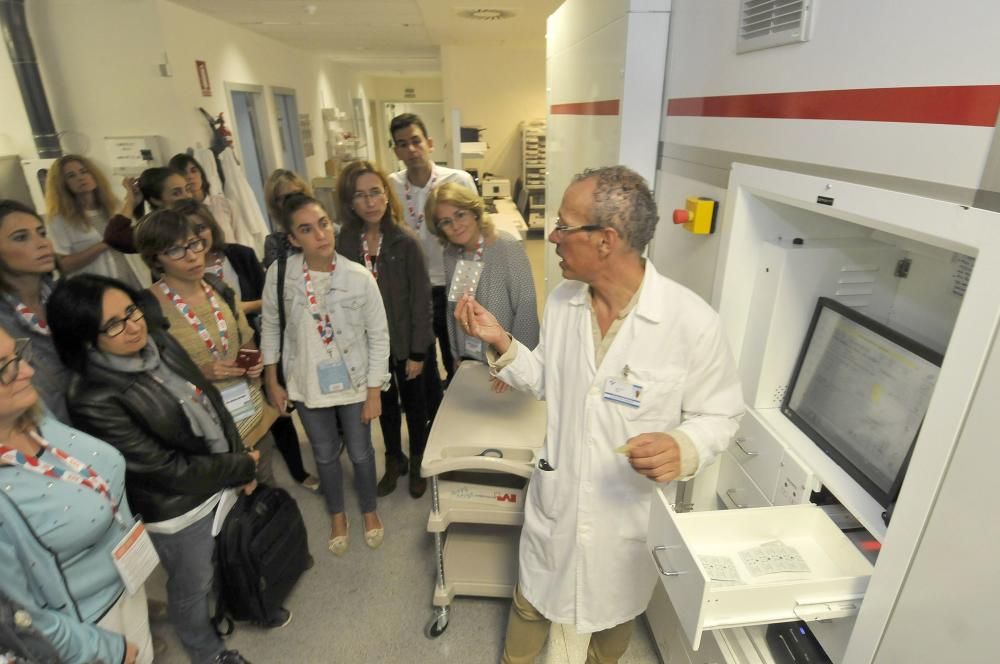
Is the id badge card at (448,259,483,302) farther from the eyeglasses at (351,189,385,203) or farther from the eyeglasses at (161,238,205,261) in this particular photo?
the eyeglasses at (161,238,205,261)

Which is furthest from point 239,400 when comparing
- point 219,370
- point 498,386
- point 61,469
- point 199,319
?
point 498,386

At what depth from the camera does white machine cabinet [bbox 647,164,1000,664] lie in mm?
722

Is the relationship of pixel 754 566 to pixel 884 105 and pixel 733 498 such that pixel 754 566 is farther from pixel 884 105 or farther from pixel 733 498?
pixel 884 105

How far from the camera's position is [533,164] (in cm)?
733

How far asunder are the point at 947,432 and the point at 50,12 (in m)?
5.49

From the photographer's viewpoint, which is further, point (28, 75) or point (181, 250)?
point (28, 75)

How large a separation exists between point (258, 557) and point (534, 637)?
3.40ft

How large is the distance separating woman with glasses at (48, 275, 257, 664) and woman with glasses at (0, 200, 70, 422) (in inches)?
14.6

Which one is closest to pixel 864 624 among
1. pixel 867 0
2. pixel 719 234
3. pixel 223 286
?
pixel 719 234

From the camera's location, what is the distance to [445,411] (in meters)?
1.86

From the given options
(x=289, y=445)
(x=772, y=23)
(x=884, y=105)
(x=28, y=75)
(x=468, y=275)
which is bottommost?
(x=289, y=445)

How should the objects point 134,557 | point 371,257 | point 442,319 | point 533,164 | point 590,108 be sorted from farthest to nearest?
point 533,164 < point 442,319 < point 371,257 < point 590,108 < point 134,557

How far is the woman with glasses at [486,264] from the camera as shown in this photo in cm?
205

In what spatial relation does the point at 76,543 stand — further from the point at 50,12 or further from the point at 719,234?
the point at 50,12
